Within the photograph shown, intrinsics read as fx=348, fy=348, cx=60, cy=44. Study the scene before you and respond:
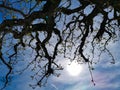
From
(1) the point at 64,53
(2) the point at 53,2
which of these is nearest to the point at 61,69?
(1) the point at 64,53

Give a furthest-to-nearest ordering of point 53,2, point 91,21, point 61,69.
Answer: point 61,69 → point 91,21 → point 53,2

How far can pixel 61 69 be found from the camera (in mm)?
16391

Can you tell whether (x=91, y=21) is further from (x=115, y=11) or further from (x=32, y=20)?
(x=32, y=20)

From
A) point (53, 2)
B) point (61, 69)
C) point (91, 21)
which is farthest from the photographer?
point (61, 69)

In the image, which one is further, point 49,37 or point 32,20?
point 49,37

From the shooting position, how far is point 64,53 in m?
16.3

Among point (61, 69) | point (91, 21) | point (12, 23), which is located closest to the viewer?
point (12, 23)

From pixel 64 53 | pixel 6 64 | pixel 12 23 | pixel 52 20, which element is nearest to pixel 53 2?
pixel 52 20

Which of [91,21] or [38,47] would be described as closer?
[91,21]

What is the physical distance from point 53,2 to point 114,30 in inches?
177

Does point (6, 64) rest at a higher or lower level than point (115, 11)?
lower

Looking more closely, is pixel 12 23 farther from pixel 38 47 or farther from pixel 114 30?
pixel 114 30

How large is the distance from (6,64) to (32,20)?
3640mm

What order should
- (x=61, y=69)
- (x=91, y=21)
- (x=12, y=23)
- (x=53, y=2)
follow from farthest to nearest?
(x=61, y=69), (x=91, y=21), (x=12, y=23), (x=53, y=2)
